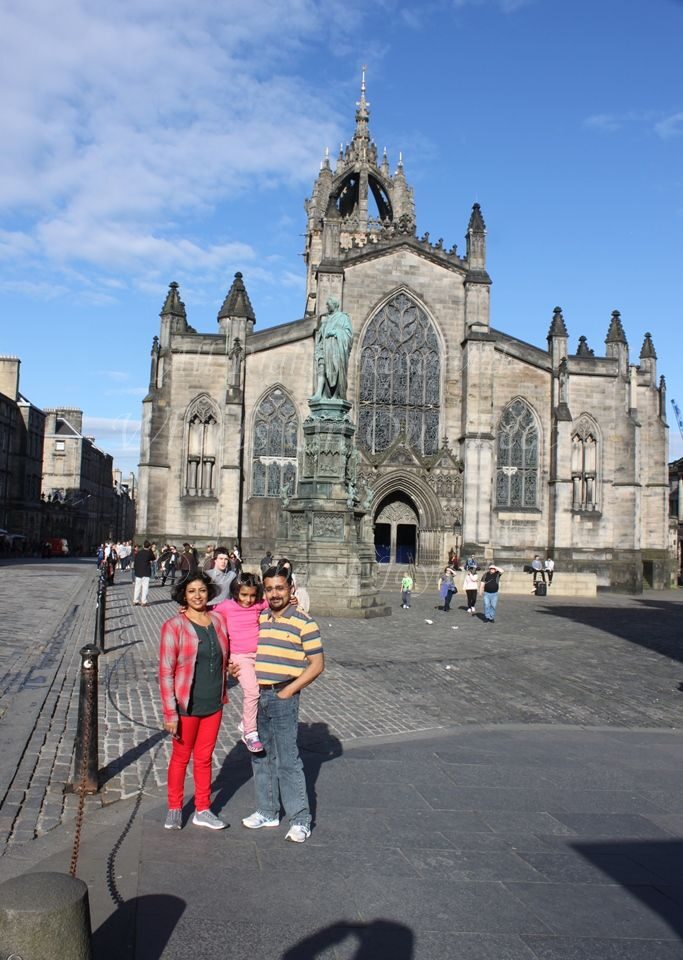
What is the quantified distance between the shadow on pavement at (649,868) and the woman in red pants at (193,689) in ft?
7.69

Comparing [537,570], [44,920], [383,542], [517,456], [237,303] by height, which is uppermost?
A: [237,303]

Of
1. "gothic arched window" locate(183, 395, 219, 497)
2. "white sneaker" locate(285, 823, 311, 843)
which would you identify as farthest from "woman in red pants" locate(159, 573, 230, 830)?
"gothic arched window" locate(183, 395, 219, 497)

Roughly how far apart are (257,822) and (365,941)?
1.63 m

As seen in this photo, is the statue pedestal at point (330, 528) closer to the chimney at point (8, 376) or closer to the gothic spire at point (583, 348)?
the gothic spire at point (583, 348)

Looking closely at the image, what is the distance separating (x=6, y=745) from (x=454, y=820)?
3.84m

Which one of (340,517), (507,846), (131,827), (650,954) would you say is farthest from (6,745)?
(340,517)

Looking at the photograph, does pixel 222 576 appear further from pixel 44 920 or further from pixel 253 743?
pixel 44 920

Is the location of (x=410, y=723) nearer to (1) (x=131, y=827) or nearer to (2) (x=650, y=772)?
(2) (x=650, y=772)

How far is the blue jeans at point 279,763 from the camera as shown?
17.3 ft

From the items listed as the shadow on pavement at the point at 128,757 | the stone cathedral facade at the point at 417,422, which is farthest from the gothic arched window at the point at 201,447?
the shadow on pavement at the point at 128,757

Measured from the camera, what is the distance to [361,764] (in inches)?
279

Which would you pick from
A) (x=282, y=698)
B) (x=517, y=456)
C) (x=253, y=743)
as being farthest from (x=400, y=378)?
(x=282, y=698)

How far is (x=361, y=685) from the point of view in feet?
35.4

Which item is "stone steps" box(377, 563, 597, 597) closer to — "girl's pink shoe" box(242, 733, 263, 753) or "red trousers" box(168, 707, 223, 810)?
"girl's pink shoe" box(242, 733, 263, 753)
